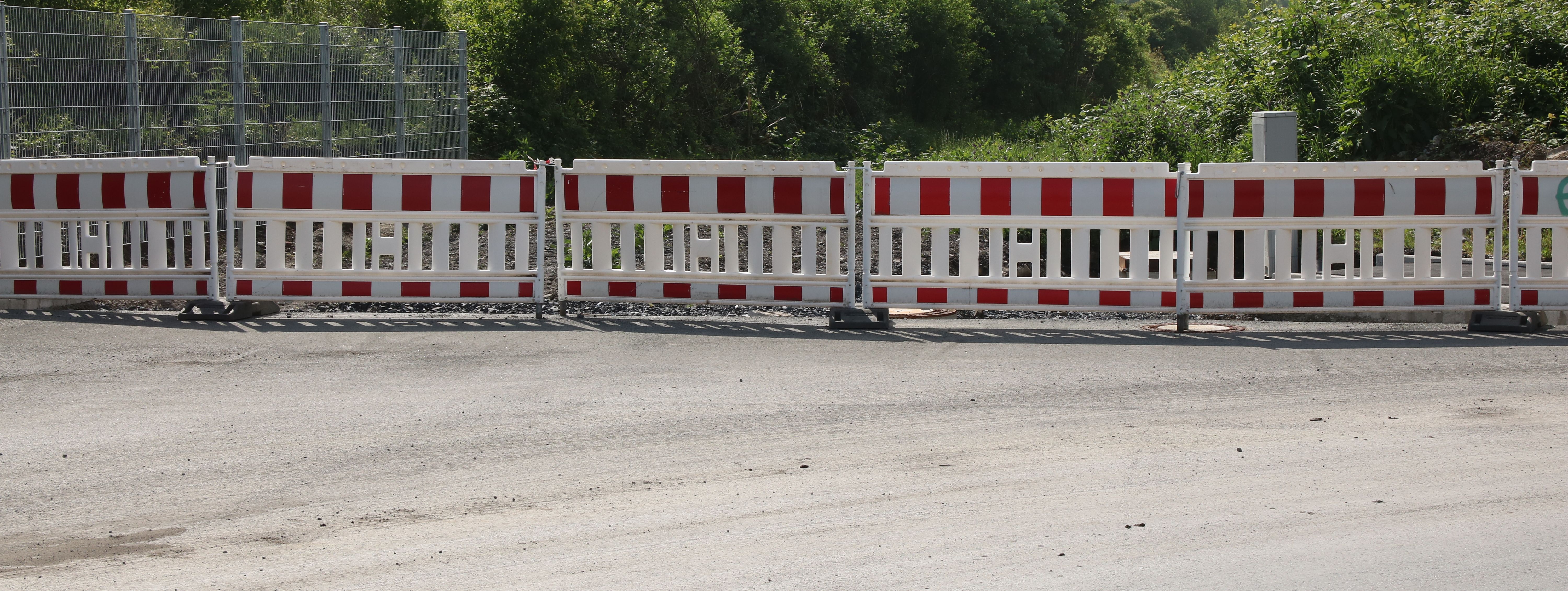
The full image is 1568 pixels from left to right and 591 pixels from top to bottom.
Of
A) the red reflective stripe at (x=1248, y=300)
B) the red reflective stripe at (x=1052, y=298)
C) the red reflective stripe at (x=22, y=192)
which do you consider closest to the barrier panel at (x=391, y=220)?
the red reflective stripe at (x=22, y=192)

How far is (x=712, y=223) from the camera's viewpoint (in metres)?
10.5

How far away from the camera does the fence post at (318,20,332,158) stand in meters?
18.1

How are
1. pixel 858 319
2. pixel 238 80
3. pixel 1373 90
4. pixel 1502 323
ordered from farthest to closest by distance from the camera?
pixel 1373 90, pixel 238 80, pixel 858 319, pixel 1502 323

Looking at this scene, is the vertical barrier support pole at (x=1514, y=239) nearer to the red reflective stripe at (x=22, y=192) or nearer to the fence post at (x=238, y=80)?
the red reflective stripe at (x=22, y=192)

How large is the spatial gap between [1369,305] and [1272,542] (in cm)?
571

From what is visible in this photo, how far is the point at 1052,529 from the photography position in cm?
518

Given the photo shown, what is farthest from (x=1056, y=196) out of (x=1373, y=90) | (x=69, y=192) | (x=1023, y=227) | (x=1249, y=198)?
(x=1373, y=90)

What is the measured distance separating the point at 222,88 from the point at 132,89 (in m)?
1.62

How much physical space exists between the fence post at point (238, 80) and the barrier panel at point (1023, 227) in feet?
28.6

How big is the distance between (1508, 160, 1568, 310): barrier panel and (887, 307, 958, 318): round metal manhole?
3.93 m

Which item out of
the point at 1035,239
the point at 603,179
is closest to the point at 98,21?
the point at 603,179

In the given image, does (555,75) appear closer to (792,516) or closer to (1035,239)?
(1035,239)

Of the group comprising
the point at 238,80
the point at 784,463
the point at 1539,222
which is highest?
the point at 238,80

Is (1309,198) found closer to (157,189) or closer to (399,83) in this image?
(157,189)
